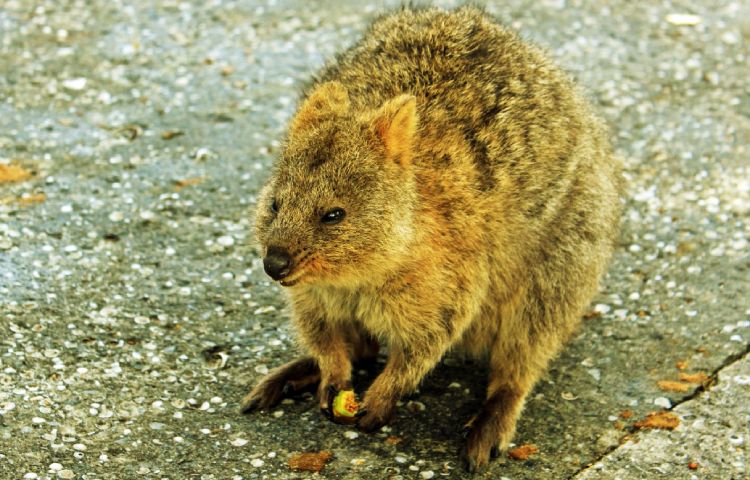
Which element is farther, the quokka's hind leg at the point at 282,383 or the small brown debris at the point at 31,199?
the small brown debris at the point at 31,199

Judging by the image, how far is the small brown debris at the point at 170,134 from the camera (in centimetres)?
644

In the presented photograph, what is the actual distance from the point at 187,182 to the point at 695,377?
2.97 meters

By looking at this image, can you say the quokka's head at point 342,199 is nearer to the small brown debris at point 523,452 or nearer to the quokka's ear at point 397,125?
the quokka's ear at point 397,125

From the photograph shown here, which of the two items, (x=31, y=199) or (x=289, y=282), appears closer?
(x=289, y=282)

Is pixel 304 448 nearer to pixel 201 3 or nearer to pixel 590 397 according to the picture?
pixel 590 397

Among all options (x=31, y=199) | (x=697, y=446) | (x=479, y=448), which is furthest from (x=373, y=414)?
(x=31, y=199)

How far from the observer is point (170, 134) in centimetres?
647

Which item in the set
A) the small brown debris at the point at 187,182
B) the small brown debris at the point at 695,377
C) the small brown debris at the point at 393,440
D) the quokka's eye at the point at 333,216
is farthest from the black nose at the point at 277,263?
the small brown debris at the point at 187,182

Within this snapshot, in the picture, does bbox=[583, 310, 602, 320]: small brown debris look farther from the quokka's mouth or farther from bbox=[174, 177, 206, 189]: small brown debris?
bbox=[174, 177, 206, 189]: small brown debris

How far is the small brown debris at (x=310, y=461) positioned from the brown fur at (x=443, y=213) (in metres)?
0.25

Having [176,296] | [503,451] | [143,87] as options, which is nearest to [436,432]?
[503,451]

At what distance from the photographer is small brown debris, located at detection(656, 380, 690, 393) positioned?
4.66 meters

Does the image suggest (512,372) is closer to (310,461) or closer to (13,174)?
(310,461)

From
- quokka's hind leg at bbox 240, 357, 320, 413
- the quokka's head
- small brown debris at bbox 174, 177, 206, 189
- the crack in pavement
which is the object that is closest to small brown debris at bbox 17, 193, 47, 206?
small brown debris at bbox 174, 177, 206, 189
